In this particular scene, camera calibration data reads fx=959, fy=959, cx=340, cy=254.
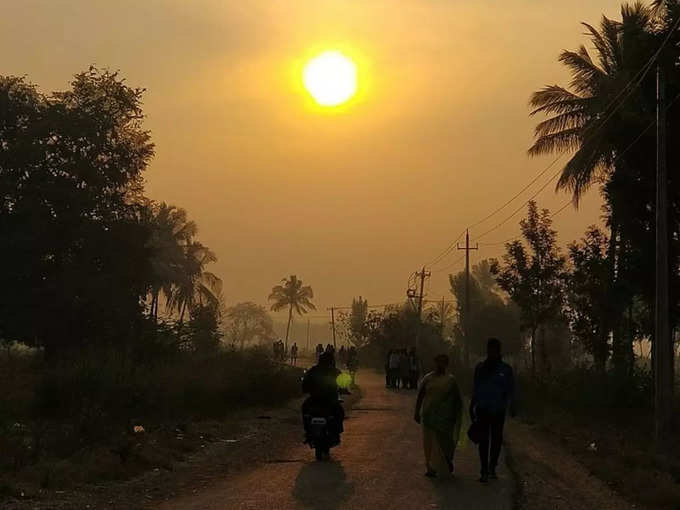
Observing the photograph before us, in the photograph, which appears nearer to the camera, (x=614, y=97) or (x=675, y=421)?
(x=675, y=421)

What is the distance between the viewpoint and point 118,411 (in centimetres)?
2236

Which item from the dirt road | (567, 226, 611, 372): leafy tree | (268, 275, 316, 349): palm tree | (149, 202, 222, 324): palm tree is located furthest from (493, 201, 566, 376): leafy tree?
(268, 275, 316, 349): palm tree

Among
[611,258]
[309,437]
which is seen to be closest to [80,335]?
[611,258]

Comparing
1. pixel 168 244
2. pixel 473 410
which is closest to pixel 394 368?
pixel 473 410

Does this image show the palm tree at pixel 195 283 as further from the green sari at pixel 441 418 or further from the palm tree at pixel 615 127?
the green sari at pixel 441 418

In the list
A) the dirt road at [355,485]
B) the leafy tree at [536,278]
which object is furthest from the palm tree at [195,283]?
the dirt road at [355,485]

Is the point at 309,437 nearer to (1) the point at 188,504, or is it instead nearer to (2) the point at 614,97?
(1) the point at 188,504

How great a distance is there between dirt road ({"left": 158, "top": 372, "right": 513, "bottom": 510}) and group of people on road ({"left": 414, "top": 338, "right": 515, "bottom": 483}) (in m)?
0.35

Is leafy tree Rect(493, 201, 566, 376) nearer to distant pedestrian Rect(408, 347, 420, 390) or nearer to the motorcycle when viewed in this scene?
distant pedestrian Rect(408, 347, 420, 390)

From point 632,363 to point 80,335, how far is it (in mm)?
25159

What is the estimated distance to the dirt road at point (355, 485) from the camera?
11.6 meters

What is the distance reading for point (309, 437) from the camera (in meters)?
16.2

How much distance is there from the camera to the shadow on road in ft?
38.5

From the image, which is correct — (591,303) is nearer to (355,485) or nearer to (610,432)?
(610,432)
